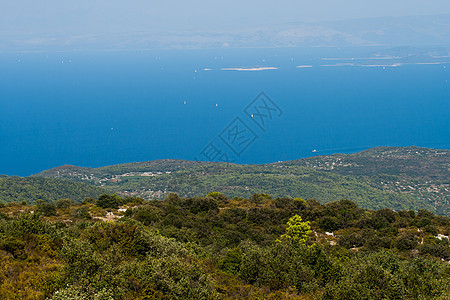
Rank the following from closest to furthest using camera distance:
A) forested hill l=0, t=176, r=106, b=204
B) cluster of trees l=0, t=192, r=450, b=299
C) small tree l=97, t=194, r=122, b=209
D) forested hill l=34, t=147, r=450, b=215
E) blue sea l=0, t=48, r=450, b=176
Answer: cluster of trees l=0, t=192, r=450, b=299, small tree l=97, t=194, r=122, b=209, forested hill l=0, t=176, r=106, b=204, forested hill l=34, t=147, r=450, b=215, blue sea l=0, t=48, r=450, b=176

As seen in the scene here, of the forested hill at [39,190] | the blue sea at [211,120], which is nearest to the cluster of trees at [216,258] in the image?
the forested hill at [39,190]

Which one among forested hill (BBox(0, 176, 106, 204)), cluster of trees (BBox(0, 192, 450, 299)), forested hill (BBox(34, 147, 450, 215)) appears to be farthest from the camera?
forested hill (BBox(34, 147, 450, 215))

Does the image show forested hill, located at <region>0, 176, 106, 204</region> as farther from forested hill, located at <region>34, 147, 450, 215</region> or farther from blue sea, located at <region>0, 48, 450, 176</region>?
blue sea, located at <region>0, 48, 450, 176</region>

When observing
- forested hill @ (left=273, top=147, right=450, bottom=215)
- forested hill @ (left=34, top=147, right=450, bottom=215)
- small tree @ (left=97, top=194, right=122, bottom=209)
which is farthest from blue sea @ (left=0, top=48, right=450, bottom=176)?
small tree @ (left=97, top=194, right=122, bottom=209)

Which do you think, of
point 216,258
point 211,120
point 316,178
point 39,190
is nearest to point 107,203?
point 216,258

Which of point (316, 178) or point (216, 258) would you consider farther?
point (316, 178)

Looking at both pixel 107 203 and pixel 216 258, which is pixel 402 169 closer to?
pixel 107 203

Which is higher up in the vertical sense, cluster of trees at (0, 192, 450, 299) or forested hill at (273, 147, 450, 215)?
cluster of trees at (0, 192, 450, 299)
